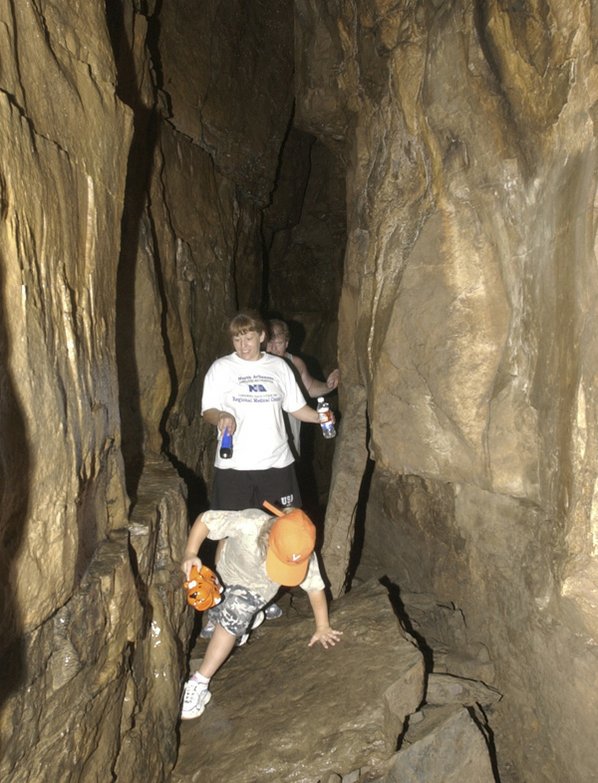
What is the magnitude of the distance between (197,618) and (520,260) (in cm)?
332

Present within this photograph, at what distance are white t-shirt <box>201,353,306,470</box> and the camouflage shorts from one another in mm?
753

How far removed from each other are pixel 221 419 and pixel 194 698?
156 cm

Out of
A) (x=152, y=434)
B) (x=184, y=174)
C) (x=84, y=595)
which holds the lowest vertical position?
(x=84, y=595)

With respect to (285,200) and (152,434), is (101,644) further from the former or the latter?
(285,200)

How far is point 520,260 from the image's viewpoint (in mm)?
3086

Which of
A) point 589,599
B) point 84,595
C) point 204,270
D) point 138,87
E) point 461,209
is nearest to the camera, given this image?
point 84,595

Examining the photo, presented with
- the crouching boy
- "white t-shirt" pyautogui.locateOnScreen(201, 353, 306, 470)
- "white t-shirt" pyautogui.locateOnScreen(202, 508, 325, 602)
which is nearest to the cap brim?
the crouching boy

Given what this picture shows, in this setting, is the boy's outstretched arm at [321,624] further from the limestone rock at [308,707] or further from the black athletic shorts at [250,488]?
the black athletic shorts at [250,488]

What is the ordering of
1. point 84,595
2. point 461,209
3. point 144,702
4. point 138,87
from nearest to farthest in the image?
1. point 84,595
2. point 144,702
3. point 461,209
4. point 138,87

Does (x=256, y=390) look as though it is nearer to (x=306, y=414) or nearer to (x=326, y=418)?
(x=306, y=414)

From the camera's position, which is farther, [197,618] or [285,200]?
[285,200]

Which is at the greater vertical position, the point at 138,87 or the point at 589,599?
the point at 138,87

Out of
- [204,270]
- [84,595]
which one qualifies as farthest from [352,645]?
[204,270]

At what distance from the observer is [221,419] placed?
11.1ft
